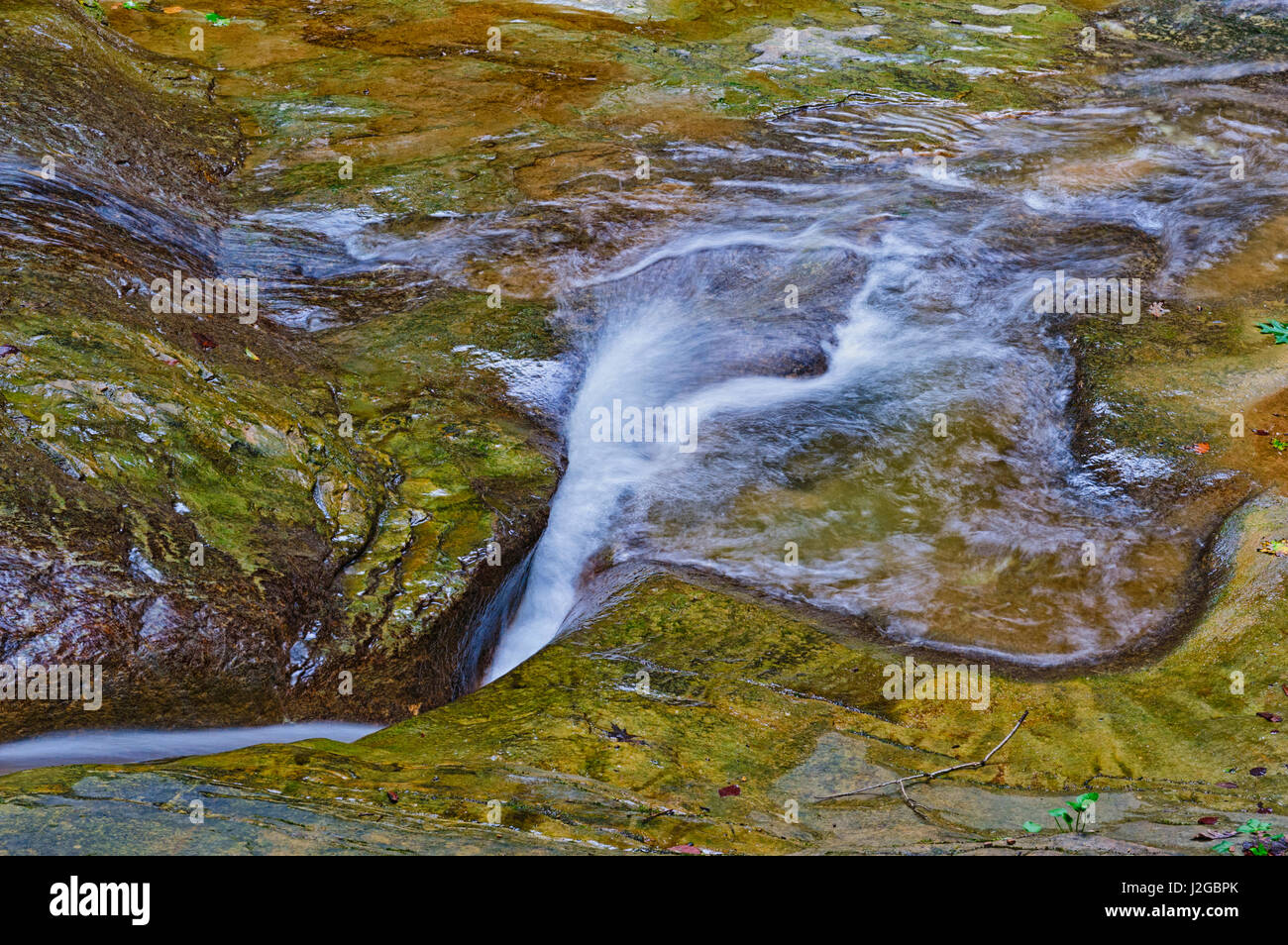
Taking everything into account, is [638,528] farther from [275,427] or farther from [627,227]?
[627,227]

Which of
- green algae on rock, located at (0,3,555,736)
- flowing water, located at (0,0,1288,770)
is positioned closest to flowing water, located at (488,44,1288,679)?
flowing water, located at (0,0,1288,770)

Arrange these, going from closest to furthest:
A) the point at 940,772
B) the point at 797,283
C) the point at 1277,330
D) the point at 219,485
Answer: the point at 940,772 < the point at 219,485 < the point at 1277,330 < the point at 797,283

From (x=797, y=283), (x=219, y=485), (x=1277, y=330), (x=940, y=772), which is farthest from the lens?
(x=797, y=283)

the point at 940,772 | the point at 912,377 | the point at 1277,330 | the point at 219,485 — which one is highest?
the point at 1277,330

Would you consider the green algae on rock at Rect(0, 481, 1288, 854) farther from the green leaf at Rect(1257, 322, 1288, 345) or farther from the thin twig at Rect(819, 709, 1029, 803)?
the green leaf at Rect(1257, 322, 1288, 345)

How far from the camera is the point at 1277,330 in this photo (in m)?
8.54

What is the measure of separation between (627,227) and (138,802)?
7870 mm

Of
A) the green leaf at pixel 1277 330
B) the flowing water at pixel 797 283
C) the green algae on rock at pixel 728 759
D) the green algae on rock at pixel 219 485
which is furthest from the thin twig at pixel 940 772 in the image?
the green leaf at pixel 1277 330

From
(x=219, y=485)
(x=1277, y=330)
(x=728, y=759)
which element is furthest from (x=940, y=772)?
(x=1277, y=330)

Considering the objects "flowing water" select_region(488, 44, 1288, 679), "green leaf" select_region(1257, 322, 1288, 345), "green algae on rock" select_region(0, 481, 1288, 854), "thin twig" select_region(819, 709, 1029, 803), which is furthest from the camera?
"green leaf" select_region(1257, 322, 1288, 345)

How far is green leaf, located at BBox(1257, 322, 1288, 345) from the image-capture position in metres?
8.45

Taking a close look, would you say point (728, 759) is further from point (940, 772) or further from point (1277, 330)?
point (1277, 330)

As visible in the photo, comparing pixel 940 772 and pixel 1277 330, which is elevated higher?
pixel 1277 330

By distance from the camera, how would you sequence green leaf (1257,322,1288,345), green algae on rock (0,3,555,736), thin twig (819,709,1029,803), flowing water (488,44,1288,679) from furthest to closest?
green leaf (1257,322,1288,345)
flowing water (488,44,1288,679)
green algae on rock (0,3,555,736)
thin twig (819,709,1029,803)
